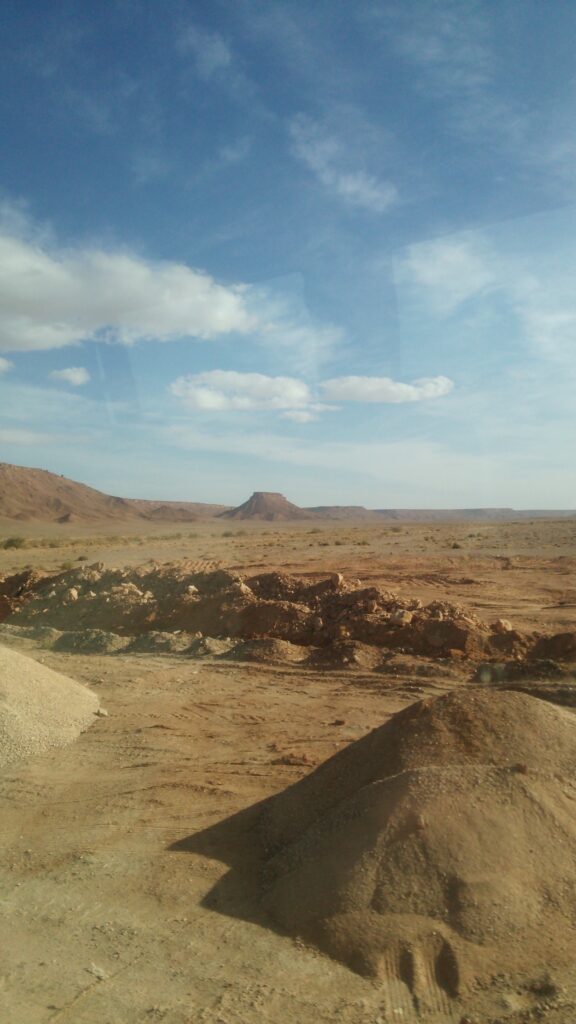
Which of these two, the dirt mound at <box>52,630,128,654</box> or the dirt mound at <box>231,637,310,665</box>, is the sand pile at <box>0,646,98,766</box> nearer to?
the dirt mound at <box>231,637,310,665</box>

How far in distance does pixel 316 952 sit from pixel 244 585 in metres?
10.9

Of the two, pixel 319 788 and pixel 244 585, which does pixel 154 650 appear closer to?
pixel 244 585

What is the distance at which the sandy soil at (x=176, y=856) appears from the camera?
3.56 m

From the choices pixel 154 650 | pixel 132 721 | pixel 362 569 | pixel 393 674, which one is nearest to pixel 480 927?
pixel 132 721

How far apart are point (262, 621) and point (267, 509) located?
13939cm

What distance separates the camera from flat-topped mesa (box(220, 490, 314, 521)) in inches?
5723

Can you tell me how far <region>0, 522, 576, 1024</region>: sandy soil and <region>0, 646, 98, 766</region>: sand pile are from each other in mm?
240

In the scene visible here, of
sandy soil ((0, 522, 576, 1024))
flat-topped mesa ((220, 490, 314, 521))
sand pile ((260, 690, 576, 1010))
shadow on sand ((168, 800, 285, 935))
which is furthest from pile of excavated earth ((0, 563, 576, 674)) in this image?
flat-topped mesa ((220, 490, 314, 521))

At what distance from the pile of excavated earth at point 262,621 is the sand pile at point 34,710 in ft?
12.5

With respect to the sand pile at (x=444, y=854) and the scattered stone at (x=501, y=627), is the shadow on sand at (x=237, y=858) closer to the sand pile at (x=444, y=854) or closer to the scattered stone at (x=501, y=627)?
the sand pile at (x=444, y=854)

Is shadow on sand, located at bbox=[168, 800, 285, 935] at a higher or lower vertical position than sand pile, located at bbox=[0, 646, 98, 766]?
lower

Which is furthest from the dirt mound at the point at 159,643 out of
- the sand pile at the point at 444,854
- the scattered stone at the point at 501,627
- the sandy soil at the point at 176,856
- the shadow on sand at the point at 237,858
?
the sand pile at the point at 444,854

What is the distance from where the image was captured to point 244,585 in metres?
14.7

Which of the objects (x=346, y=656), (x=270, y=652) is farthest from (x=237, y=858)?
(x=270, y=652)
